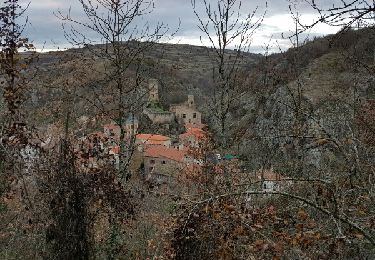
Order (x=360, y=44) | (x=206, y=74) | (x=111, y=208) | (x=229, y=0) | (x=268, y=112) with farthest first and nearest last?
(x=206, y=74) < (x=268, y=112) < (x=360, y=44) < (x=229, y=0) < (x=111, y=208)

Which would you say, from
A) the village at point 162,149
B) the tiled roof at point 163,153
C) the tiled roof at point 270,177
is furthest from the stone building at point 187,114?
the tiled roof at point 270,177

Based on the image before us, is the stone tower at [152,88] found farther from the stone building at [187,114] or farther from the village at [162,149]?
the stone building at [187,114]

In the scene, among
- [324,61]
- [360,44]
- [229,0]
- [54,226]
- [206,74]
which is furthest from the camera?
[206,74]

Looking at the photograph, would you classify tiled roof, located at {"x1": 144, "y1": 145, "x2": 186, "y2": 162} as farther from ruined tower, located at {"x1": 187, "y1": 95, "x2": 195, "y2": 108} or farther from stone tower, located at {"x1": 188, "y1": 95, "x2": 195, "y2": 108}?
stone tower, located at {"x1": 188, "y1": 95, "x2": 195, "y2": 108}

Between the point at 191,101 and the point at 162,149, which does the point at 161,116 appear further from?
the point at 162,149

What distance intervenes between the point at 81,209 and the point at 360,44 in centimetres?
3113

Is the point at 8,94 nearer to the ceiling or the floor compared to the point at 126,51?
nearer to the floor

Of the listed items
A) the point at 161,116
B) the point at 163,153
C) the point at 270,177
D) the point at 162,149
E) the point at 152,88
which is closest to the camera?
the point at 152,88

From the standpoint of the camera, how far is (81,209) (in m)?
8.16

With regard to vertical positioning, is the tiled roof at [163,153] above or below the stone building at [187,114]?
below

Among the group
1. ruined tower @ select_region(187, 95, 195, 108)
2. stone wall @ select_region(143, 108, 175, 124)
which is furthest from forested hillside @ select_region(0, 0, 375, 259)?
ruined tower @ select_region(187, 95, 195, 108)

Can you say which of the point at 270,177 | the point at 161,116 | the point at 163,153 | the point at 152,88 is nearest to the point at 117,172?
the point at 152,88

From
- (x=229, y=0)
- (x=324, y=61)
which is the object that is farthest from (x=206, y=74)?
(x=229, y=0)

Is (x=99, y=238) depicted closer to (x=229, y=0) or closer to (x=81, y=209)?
(x=81, y=209)
